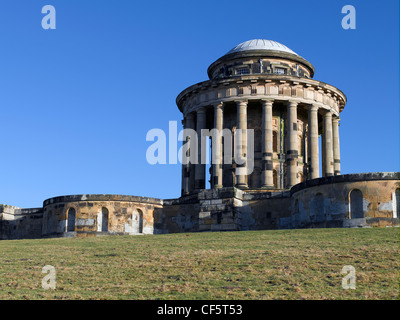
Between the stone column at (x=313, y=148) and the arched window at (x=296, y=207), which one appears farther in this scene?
the stone column at (x=313, y=148)

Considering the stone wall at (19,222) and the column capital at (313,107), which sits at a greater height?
the column capital at (313,107)

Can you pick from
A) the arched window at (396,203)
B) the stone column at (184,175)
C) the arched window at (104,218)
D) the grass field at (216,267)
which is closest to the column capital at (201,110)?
the stone column at (184,175)

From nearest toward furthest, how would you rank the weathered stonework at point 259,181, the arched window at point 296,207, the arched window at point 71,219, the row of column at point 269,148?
1. the weathered stonework at point 259,181
2. the arched window at point 296,207
3. the arched window at point 71,219
4. the row of column at point 269,148

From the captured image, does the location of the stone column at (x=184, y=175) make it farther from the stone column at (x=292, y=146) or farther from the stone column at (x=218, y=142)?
the stone column at (x=292, y=146)

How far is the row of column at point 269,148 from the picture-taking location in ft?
150

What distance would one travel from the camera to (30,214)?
44.8 metres

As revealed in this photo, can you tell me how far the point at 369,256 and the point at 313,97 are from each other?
29317 millimetres

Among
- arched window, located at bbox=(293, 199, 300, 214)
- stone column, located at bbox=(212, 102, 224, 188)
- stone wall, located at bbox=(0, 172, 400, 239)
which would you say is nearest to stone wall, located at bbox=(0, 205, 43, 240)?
stone wall, located at bbox=(0, 172, 400, 239)

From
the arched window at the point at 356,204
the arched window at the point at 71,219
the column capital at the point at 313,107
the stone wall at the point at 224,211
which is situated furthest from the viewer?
the column capital at the point at 313,107
